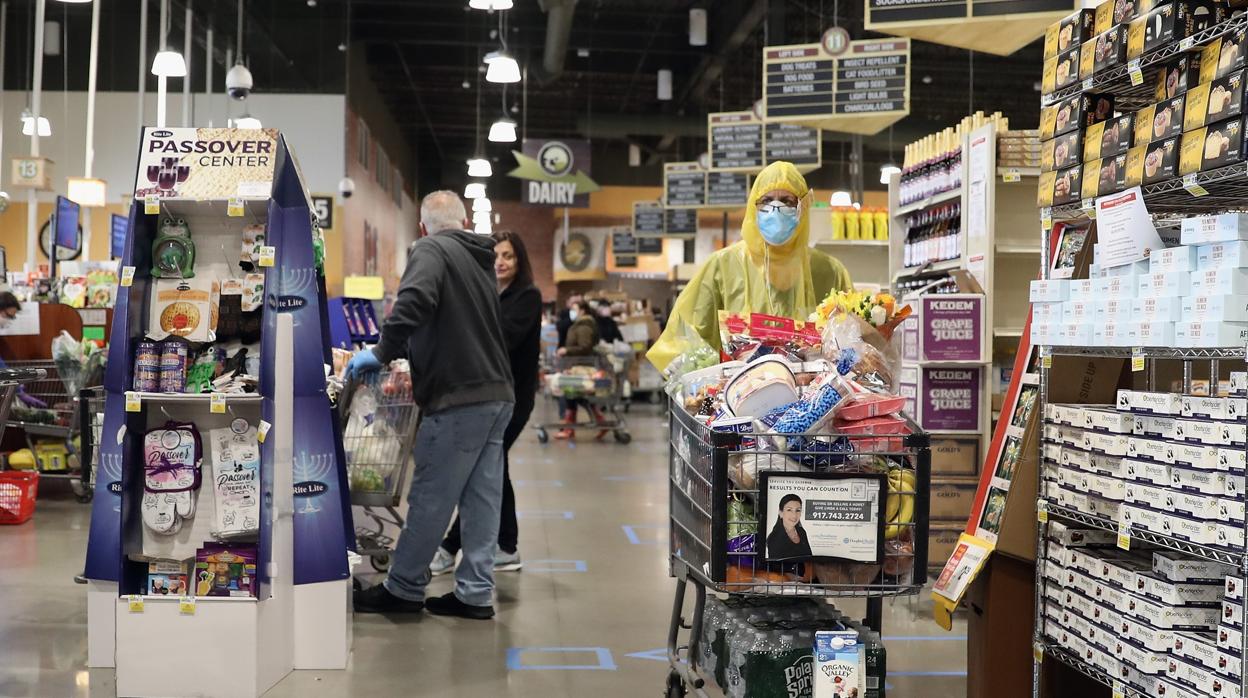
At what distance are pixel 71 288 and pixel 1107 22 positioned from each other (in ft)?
29.7

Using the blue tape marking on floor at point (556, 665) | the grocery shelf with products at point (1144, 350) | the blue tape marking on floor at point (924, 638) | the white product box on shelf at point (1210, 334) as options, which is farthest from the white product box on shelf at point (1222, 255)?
the blue tape marking on floor at point (556, 665)

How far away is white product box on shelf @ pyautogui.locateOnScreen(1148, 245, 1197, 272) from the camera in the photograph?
9.55ft

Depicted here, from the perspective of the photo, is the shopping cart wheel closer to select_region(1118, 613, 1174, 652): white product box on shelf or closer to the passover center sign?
select_region(1118, 613, 1174, 652): white product box on shelf

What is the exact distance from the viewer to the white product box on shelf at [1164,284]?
9.59 feet

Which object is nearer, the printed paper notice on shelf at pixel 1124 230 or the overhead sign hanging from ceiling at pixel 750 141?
the printed paper notice on shelf at pixel 1124 230

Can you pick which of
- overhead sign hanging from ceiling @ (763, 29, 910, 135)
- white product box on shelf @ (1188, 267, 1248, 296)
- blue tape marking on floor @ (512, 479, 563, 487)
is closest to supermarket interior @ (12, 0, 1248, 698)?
white product box on shelf @ (1188, 267, 1248, 296)

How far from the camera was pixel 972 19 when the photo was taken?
677 cm

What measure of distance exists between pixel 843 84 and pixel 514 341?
18.0 ft

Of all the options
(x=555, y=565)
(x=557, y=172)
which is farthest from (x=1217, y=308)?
(x=557, y=172)

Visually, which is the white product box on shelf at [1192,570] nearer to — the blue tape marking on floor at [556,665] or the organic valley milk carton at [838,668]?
the organic valley milk carton at [838,668]

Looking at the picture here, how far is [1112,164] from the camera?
329 centimetres

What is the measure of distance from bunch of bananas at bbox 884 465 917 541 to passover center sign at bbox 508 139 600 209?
1479 cm

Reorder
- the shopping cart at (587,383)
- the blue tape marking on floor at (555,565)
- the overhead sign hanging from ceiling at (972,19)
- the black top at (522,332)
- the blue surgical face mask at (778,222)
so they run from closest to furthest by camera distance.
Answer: the blue surgical face mask at (778,222)
the black top at (522,332)
the blue tape marking on floor at (555,565)
the overhead sign hanging from ceiling at (972,19)
the shopping cart at (587,383)

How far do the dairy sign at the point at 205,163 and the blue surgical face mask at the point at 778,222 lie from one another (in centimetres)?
169
